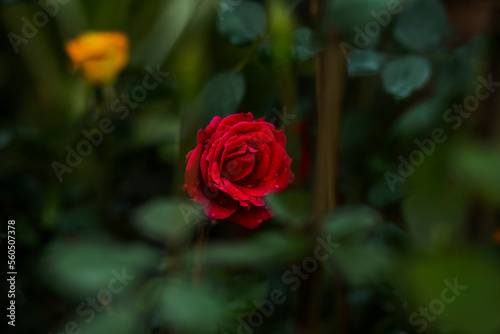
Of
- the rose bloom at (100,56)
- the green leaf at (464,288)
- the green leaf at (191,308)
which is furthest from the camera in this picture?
the rose bloom at (100,56)

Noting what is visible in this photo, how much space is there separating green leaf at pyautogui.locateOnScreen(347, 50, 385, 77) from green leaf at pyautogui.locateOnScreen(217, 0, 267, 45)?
0.10m

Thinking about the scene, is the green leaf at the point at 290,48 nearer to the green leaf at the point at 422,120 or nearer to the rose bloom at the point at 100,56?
the green leaf at the point at 422,120

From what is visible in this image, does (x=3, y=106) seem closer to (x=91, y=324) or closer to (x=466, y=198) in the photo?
(x=91, y=324)

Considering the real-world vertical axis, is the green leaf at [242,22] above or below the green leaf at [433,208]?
above

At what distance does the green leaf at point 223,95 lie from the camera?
459mm

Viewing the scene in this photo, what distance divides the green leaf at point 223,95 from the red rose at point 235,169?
0.36 ft

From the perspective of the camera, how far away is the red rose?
12.7 inches

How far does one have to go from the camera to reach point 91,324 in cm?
45

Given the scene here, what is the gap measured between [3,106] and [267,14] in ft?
2.92

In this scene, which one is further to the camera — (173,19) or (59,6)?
(59,6)

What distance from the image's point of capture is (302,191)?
1.85 feet

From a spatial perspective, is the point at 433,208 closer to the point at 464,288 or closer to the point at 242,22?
the point at 464,288

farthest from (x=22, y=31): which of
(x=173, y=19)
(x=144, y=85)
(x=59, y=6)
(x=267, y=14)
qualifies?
(x=267, y=14)

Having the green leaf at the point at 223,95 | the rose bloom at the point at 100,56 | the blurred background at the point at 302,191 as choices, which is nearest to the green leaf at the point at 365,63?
the blurred background at the point at 302,191
